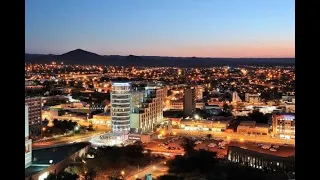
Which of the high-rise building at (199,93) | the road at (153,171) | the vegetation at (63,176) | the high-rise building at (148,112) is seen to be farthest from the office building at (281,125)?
the high-rise building at (199,93)

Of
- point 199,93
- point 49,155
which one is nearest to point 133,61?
point 199,93

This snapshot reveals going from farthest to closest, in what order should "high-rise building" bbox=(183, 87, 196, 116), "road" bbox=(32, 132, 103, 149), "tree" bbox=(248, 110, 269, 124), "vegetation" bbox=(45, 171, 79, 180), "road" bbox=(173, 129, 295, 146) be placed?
1. "high-rise building" bbox=(183, 87, 196, 116)
2. "tree" bbox=(248, 110, 269, 124)
3. "road" bbox=(173, 129, 295, 146)
4. "road" bbox=(32, 132, 103, 149)
5. "vegetation" bbox=(45, 171, 79, 180)

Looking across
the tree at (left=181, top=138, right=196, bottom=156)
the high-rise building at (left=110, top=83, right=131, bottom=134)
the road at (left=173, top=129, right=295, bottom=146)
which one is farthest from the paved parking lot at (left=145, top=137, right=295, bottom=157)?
the high-rise building at (left=110, top=83, right=131, bottom=134)

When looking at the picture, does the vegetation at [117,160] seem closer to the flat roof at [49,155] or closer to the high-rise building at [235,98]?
the flat roof at [49,155]

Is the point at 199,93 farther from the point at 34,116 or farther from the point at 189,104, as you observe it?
the point at 34,116

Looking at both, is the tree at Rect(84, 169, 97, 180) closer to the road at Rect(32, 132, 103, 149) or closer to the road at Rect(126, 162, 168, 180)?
the road at Rect(126, 162, 168, 180)
